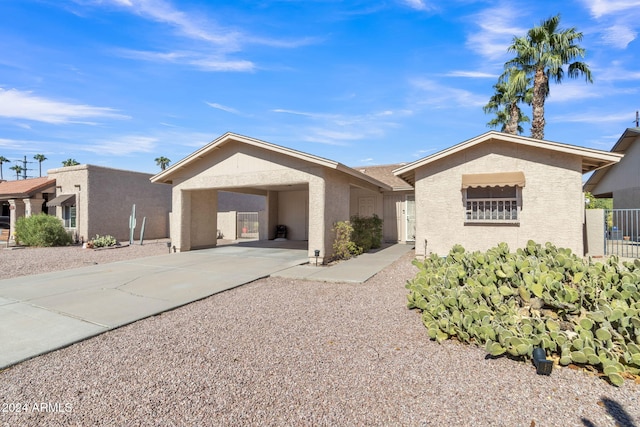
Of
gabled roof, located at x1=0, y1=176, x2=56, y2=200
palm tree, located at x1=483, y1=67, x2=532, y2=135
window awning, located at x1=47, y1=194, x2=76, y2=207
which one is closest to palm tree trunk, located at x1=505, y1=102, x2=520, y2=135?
palm tree, located at x1=483, y1=67, x2=532, y2=135

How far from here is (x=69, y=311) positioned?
598 cm

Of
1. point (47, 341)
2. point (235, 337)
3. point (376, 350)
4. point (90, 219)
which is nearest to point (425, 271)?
point (376, 350)

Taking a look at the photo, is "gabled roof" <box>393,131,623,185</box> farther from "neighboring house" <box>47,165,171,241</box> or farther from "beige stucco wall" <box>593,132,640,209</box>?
"neighboring house" <box>47,165,171,241</box>

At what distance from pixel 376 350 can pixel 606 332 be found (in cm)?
285

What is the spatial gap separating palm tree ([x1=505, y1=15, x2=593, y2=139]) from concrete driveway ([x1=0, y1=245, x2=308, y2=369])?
54.9ft

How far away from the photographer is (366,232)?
14555mm

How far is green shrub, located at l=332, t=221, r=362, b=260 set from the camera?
12203mm

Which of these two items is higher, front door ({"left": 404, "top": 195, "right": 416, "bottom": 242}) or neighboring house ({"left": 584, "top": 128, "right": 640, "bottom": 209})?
neighboring house ({"left": 584, "top": 128, "right": 640, "bottom": 209})

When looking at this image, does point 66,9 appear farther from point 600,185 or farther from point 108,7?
point 600,185

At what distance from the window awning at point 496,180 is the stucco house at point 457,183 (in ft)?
0.10

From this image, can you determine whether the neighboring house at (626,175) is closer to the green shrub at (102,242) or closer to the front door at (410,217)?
the front door at (410,217)

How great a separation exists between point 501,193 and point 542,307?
7007mm

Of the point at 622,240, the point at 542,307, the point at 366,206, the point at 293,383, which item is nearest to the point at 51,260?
the point at 293,383

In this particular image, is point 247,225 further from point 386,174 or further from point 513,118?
point 513,118
